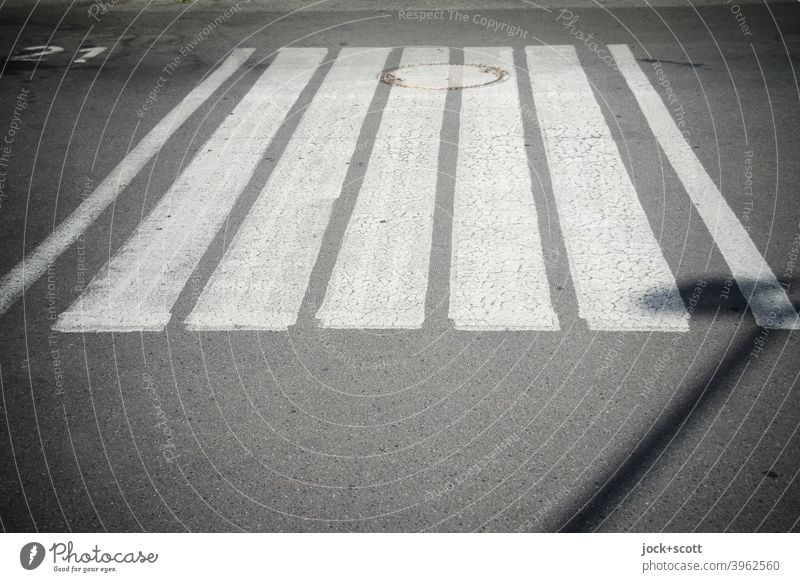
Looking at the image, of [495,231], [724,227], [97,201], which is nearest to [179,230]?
[97,201]

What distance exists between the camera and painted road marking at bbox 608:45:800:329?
407 cm

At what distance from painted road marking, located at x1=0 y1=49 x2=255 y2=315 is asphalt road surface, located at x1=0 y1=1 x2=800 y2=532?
3 centimetres

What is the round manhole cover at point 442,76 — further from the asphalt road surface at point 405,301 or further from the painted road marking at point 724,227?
the painted road marking at point 724,227

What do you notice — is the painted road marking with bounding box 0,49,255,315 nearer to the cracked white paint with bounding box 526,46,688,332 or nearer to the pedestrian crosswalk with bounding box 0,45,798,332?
the pedestrian crosswalk with bounding box 0,45,798,332

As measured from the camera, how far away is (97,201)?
18.3 feet

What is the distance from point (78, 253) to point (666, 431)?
373 cm

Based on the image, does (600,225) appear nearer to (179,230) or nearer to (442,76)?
(179,230)

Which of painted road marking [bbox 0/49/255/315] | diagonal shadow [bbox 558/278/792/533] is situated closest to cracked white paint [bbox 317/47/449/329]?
diagonal shadow [bbox 558/278/792/533]

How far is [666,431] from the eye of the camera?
10.7 feet

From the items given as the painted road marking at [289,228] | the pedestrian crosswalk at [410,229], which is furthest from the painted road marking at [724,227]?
the painted road marking at [289,228]

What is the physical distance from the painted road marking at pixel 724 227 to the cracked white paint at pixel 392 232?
1.86m

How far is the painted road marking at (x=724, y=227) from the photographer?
4.07 meters

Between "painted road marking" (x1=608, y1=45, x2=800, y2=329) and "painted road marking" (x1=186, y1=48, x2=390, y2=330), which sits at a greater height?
"painted road marking" (x1=186, y1=48, x2=390, y2=330)

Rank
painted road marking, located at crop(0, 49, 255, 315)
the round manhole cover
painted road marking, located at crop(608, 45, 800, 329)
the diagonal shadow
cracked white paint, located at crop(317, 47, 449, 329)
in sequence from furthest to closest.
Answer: the round manhole cover, painted road marking, located at crop(0, 49, 255, 315), cracked white paint, located at crop(317, 47, 449, 329), painted road marking, located at crop(608, 45, 800, 329), the diagonal shadow
